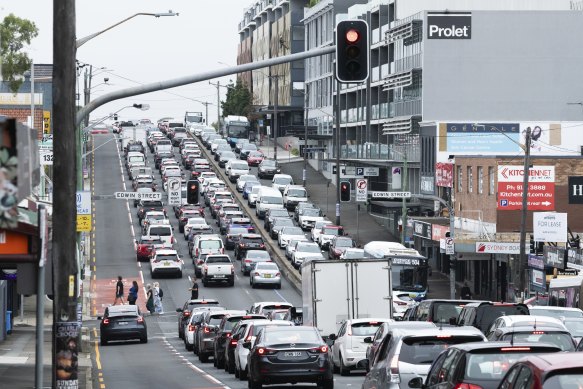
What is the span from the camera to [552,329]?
77.7ft

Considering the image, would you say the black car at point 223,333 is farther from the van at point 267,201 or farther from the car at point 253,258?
the van at point 267,201

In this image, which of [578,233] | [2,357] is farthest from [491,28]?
[2,357]

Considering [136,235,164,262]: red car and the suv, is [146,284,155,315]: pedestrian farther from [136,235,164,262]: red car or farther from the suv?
the suv

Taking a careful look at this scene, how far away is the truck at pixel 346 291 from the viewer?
36688 millimetres

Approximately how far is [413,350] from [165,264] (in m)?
52.4

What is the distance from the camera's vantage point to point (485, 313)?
3112 cm

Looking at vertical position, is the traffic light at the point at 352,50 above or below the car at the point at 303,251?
above

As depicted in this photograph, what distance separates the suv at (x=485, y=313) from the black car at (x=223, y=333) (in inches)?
278

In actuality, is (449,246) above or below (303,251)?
above

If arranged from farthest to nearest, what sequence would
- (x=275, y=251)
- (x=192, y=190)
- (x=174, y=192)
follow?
(x=174, y=192)
(x=275, y=251)
(x=192, y=190)

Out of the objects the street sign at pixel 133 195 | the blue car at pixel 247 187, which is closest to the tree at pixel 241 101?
the blue car at pixel 247 187

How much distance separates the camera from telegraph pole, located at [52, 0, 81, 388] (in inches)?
712

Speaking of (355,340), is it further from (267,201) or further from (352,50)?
(267,201)

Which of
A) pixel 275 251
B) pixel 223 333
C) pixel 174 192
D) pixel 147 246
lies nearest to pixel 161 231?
pixel 147 246
